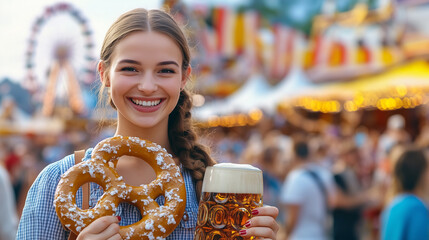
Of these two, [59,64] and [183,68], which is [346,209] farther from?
[59,64]

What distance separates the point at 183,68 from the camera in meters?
1.57

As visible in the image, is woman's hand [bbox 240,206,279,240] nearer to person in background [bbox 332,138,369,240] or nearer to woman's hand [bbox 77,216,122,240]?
woman's hand [bbox 77,216,122,240]

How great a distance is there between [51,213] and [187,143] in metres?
0.45

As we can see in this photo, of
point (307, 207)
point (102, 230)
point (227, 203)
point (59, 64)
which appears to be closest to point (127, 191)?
point (102, 230)

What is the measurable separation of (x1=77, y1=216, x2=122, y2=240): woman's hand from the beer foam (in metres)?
0.26

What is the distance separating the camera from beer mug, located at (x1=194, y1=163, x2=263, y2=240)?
1.31 meters

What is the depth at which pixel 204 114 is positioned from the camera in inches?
599

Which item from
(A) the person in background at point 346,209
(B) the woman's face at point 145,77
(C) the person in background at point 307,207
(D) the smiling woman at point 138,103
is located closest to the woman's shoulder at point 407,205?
(C) the person in background at point 307,207

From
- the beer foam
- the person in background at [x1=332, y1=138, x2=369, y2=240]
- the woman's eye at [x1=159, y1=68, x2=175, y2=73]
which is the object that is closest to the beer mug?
the beer foam

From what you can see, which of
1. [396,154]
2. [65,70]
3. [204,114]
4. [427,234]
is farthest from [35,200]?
[204,114]

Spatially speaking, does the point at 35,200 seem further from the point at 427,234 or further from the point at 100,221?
the point at 427,234

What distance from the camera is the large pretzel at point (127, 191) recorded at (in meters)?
1.24

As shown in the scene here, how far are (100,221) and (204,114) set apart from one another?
14.0m

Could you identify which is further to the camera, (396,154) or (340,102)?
(340,102)
